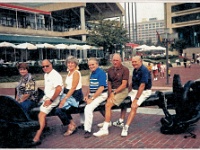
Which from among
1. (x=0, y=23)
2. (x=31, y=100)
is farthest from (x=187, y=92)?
(x=0, y=23)

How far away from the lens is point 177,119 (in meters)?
3.38

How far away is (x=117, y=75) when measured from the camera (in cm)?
359

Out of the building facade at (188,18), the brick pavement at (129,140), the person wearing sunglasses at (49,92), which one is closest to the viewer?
the brick pavement at (129,140)

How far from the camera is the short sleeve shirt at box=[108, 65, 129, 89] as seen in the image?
11.7ft

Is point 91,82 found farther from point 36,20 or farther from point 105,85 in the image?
point 36,20

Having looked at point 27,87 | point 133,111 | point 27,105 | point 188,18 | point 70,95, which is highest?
point 188,18

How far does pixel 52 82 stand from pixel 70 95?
0.32m

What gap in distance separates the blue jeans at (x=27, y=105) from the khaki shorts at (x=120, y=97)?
1245 mm

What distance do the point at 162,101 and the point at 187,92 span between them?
377 millimetres

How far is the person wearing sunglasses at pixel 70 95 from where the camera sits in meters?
3.37

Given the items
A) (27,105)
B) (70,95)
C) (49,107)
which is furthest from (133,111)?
(27,105)

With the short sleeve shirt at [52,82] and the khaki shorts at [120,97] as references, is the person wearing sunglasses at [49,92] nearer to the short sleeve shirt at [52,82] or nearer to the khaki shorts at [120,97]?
the short sleeve shirt at [52,82]

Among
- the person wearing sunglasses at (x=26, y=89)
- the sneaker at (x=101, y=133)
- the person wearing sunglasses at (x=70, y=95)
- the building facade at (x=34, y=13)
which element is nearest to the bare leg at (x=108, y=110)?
the sneaker at (x=101, y=133)

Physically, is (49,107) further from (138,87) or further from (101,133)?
(138,87)
